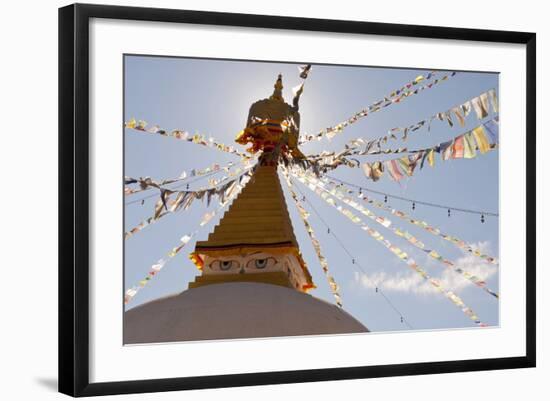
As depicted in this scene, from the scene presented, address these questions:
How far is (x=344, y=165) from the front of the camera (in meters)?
6.02

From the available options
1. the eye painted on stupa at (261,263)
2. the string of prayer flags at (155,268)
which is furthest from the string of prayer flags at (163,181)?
the eye painted on stupa at (261,263)

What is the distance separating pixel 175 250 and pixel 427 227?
1.62 m

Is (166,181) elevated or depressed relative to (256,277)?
elevated

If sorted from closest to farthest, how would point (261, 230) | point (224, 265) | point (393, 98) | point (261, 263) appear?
point (393, 98), point (224, 265), point (261, 263), point (261, 230)

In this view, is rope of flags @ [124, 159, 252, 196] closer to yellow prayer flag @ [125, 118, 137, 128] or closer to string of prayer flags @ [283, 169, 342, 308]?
yellow prayer flag @ [125, 118, 137, 128]

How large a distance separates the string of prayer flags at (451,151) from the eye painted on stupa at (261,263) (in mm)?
995

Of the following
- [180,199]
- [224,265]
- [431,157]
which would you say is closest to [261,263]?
[224,265]

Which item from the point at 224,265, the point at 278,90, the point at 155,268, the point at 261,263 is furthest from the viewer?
the point at 261,263

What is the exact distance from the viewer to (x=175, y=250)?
5758 mm

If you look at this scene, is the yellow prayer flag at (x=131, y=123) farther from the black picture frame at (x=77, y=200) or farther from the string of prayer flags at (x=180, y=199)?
the string of prayer flags at (x=180, y=199)

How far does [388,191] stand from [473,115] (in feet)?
2.37

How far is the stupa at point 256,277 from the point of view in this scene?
5438 millimetres

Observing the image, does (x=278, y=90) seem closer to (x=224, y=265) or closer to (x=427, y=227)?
(x=427, y=227)

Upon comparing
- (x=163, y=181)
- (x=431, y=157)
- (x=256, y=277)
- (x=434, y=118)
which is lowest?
(x=256, y=277)
